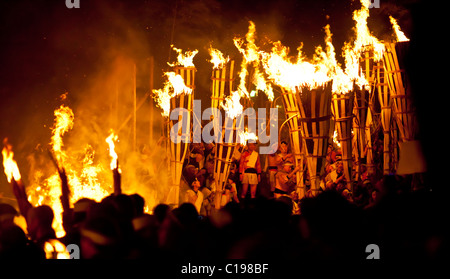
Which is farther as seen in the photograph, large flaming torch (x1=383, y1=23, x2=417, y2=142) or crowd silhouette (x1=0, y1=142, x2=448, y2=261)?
large flaming torch (x1=383, y1=23, x2=417, y2=142)

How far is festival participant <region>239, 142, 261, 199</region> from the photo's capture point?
9.75 metres

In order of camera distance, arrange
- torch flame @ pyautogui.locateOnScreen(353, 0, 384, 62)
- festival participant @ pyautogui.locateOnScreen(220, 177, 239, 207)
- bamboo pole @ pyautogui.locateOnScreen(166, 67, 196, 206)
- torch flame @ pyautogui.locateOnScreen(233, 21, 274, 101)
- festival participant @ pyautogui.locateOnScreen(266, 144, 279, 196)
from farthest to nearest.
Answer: festival participant @ pyautogui.locateOnScreen(266, 144, 279, 196)
torch flame @ pyautogui.locateOnScreen(233, 21, 274, 101)
torch flame @ pyautogui.locateOnScreen(353, 0, 384, 62)
festival participant @ pyautogui.locateOnScreen(220, 177, 239, 207)
bamboo pole @ pyautogui.locateOnScreen(166, 67, 196, 206)

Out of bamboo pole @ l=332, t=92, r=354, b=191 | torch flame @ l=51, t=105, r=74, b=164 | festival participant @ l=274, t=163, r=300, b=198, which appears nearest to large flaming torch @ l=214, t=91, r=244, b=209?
festival participant @ l=274, t=163, r=300, b=198

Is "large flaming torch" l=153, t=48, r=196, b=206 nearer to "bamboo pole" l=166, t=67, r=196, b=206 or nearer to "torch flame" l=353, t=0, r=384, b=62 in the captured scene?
"bamboo pole" l=166, t=67, r=196, b=206

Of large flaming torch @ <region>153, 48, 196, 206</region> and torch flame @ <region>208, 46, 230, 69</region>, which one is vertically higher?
torch flame @ <region>208, 46, 230, 69</region>

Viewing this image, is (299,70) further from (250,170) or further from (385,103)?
(250,170)

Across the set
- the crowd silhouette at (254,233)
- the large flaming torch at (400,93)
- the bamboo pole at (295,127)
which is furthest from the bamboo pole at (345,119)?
the crowd silhouette at (254,233)

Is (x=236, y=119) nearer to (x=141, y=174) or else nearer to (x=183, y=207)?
(x=141, y=174)

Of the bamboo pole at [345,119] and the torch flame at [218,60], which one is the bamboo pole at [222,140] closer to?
the torch flame at [218,60]

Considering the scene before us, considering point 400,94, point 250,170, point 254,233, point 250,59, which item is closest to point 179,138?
point 250,170

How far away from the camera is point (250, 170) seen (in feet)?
32.0

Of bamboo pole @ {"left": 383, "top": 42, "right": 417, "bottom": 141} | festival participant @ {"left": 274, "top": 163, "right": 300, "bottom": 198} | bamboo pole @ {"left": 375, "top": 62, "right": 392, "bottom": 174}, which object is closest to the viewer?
bamboo pole @ {"left": 383, "top": 42, "right": 417, "bottom": 141}
